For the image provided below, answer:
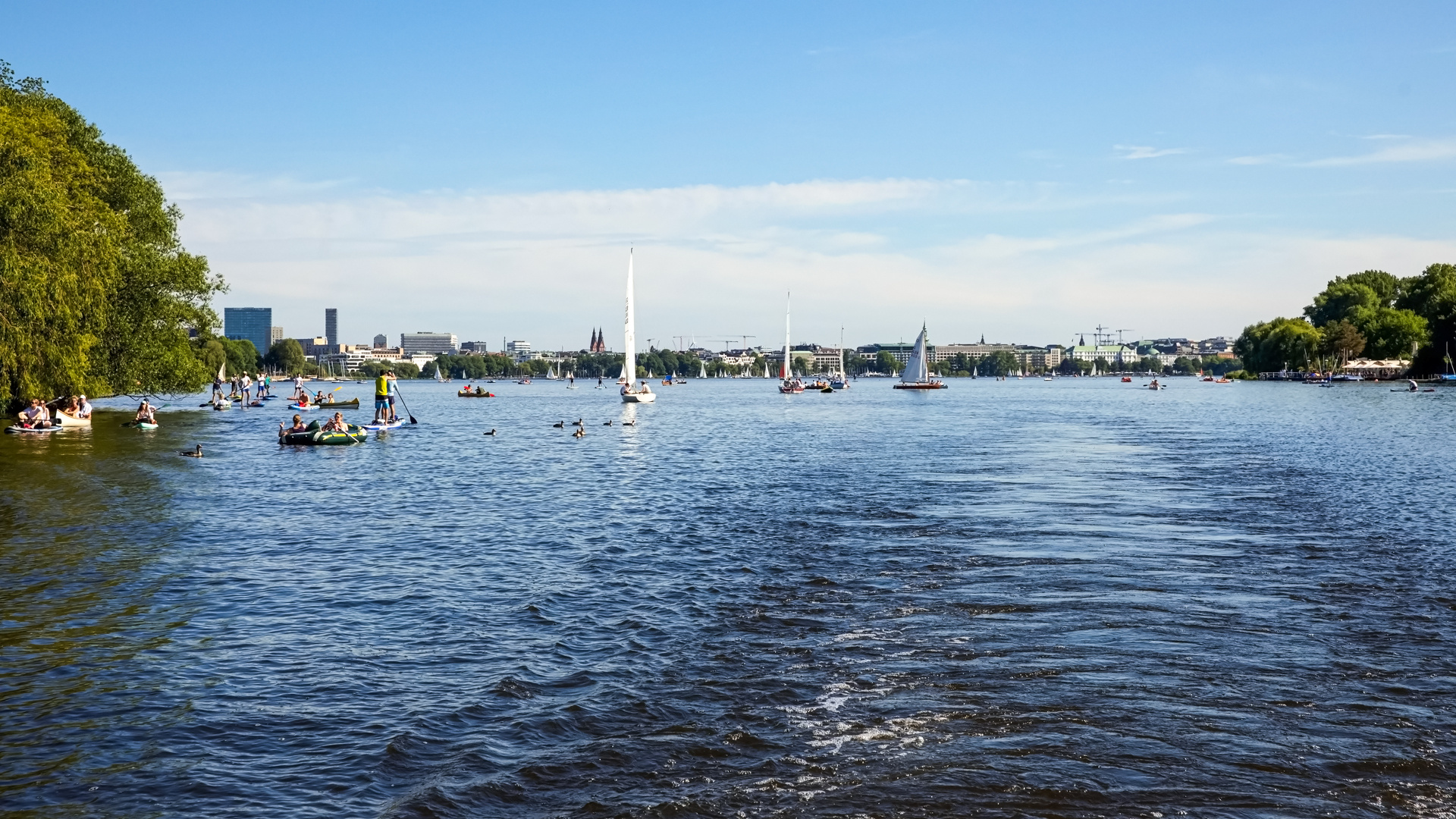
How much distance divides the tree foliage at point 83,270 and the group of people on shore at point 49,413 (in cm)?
107

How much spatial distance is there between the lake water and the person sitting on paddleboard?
25111 millimetres

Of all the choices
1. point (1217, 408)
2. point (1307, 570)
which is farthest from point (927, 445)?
point (1217, 408)

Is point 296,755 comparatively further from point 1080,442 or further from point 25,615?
point 1080,442

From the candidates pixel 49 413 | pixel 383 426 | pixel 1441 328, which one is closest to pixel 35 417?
pixel 49 413

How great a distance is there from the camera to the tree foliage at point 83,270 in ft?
168

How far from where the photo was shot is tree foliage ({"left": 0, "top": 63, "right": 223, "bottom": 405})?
51.2 metres

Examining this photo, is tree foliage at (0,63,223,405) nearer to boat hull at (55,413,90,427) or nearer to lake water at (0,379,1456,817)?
boat hull at (55,413,90,427)

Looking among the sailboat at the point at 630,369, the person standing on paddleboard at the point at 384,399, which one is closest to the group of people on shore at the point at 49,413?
the person standing on paddleboard at the point at 384,399

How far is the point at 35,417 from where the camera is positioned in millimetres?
62188

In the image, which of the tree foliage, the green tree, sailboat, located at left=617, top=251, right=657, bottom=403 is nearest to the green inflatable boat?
the tree foliage

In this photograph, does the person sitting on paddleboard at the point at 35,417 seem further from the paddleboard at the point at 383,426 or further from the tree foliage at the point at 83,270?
the paddleboard at the point at 383,426

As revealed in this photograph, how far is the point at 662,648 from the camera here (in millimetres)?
17344

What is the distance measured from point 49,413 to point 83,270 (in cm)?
1316

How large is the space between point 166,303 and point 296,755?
67.8 metres
